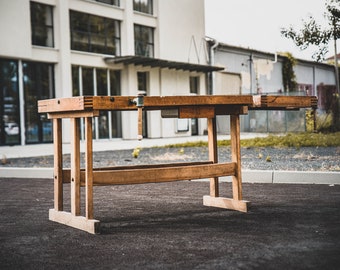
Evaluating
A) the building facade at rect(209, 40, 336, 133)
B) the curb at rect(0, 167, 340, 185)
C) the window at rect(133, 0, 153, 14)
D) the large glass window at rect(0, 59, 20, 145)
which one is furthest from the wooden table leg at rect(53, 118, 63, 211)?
the window at rect(133, 0, 153, 14)

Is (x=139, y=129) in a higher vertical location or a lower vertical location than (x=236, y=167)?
higher

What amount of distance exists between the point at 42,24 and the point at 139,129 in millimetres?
18076

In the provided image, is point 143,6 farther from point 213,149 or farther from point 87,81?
point 213,149

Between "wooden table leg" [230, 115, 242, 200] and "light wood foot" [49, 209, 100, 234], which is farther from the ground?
"wooden table leg" [230, 115, 242, 200]

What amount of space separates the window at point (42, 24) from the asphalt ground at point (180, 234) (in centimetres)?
1570

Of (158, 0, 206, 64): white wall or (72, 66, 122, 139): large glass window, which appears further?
(158, 0, 206, 64): white wall

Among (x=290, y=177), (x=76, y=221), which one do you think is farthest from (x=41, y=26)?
(x=76, y=221)

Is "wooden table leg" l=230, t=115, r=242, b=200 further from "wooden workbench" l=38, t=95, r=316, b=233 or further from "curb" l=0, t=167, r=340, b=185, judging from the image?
"curb" l=0, t=167, r=340, b=185

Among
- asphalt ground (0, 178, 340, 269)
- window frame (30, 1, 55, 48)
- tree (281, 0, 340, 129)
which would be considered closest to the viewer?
asphalt ground (0, 178, 340, 269)

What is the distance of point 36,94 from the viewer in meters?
20.4

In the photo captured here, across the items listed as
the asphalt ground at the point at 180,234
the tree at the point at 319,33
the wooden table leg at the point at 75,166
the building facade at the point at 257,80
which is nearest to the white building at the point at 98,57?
the building facade at the point at 257,80

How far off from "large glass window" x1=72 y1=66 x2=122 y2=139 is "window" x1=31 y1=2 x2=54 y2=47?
5.75 feet

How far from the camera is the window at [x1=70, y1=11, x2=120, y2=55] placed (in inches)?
880

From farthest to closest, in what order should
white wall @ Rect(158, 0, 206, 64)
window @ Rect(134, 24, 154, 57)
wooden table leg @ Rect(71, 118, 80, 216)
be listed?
white wall @ Rect(158, 0, 206, 64), window @ Rect(134, 24, 154, 57), wooden table leg @ Rect(71, 118, 80, 216)
